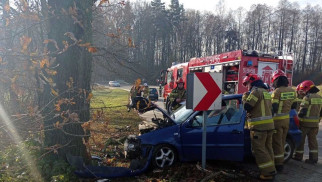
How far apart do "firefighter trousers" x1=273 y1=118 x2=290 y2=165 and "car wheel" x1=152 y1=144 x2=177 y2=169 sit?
6.15 ft

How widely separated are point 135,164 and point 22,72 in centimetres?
270

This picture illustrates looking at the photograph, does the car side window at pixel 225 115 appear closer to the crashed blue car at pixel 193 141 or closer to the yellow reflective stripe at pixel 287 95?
the crashed blue car at pixel 193 141

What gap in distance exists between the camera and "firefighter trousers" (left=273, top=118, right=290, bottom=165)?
16.0ft

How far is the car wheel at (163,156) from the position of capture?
15.9 feet

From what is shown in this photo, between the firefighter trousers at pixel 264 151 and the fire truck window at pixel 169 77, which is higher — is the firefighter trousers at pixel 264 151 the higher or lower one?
the lower one

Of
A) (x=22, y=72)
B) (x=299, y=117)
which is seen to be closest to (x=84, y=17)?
(x=22, y=72)

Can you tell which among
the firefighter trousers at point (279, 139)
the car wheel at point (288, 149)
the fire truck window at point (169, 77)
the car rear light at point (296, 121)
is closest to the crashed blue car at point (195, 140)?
the firefighter trousers at point (279, 139)

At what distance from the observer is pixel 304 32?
54.5 metres

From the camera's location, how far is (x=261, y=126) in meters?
4.57

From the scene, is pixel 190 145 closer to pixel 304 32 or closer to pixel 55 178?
pixel 55 178

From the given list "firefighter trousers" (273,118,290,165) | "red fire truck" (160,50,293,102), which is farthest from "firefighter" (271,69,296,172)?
"red fire truck" (160,50,293,102)

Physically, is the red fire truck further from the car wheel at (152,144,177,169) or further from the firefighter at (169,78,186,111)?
the car wheel at (152,144,177,169)

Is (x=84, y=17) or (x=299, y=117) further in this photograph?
(x=299, y=117)

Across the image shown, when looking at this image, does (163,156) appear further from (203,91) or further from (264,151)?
(264,151)
